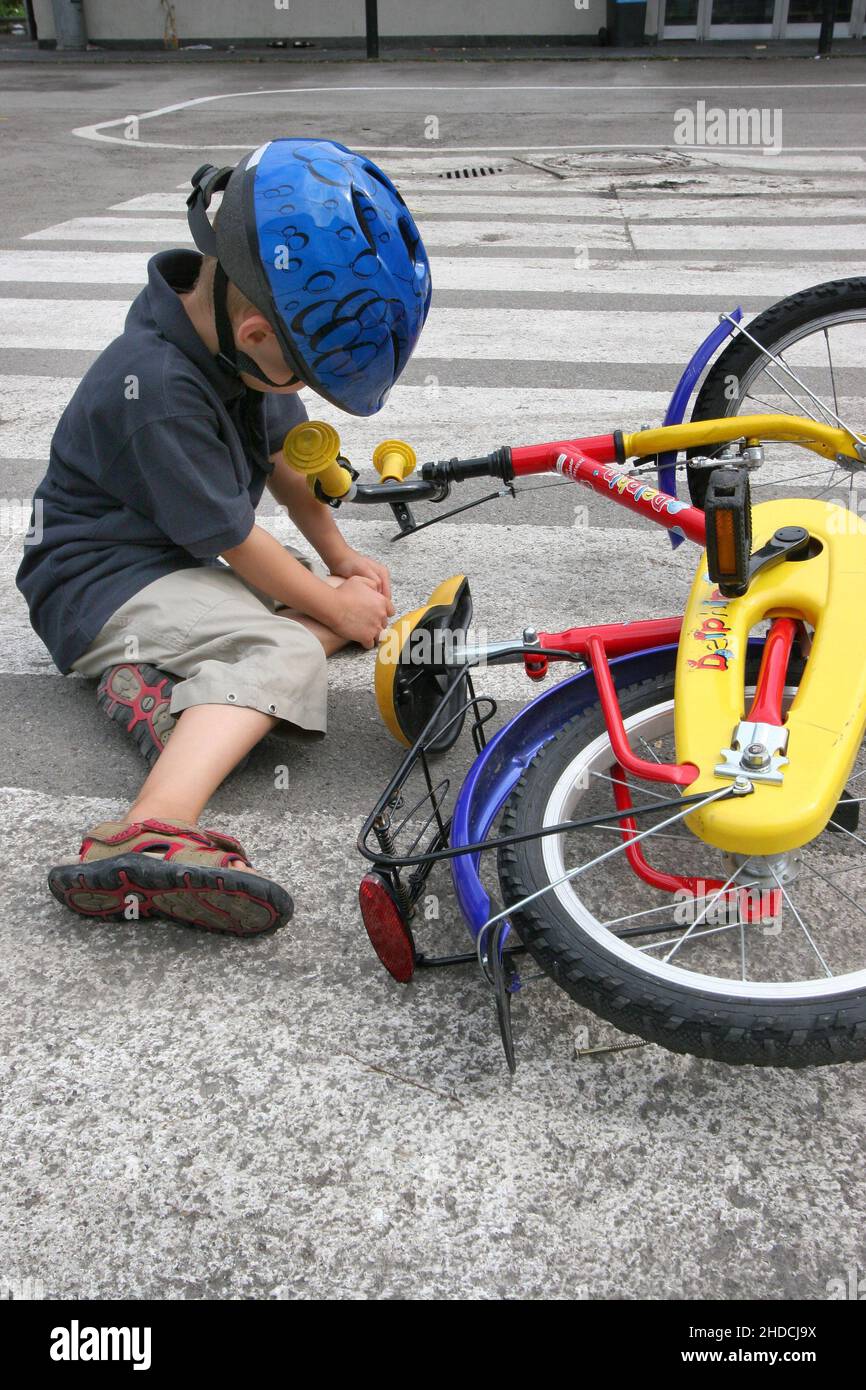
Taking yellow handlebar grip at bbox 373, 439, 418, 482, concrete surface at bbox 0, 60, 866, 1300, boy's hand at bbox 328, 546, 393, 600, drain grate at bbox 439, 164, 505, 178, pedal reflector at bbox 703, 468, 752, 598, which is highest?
drain grate at bbox 439, 164, 505, 178

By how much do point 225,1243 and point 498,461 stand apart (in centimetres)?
177

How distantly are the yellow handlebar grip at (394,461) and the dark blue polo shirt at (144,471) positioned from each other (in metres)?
0.33

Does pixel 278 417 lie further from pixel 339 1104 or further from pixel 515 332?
pixel 515 332

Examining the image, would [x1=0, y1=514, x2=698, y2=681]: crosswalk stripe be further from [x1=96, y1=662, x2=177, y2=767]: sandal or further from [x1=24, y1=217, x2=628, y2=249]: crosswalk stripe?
[x1=24, y1=217, x2=628, y2=249]: crosswalk stripe

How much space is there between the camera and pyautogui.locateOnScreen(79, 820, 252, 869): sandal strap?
210cm

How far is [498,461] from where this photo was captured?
9.09ft

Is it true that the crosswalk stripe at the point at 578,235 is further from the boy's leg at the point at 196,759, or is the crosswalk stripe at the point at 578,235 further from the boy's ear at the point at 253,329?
the boy's leg at the point at 196,759

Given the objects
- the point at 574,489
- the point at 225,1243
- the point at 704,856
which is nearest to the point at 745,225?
the point at 574,489

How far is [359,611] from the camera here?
2871 mm

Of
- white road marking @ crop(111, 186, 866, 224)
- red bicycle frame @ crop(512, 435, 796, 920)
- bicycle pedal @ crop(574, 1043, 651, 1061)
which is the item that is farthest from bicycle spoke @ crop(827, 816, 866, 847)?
white road marking @ crop(111, 186, 866, 224)

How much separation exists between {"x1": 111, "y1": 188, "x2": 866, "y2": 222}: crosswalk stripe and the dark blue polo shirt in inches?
235

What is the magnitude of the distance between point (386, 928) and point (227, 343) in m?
1.25

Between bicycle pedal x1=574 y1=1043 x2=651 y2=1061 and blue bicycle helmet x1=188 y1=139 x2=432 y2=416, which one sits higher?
blue bicycle helmet x1=188 y1=139 x2=432 y2=416
